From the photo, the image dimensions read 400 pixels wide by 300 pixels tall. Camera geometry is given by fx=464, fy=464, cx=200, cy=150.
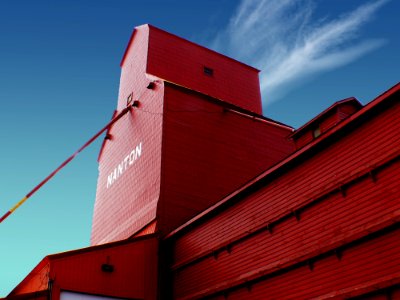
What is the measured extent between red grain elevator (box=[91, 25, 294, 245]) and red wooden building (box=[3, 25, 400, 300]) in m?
0.07

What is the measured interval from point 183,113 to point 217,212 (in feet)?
25.5

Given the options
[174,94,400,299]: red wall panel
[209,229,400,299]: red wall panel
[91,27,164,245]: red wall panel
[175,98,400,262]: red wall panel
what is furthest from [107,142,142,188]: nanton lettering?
[209,229,400,299]: red wall panel

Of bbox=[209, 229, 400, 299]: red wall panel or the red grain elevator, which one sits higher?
the red grain elevator

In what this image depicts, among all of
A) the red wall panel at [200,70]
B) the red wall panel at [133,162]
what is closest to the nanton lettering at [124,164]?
the red wall panel at [133,162]

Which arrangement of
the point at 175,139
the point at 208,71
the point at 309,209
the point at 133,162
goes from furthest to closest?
the point at 208,71 < the point at 133,162 < the point at 175,139 < the point at 309,209

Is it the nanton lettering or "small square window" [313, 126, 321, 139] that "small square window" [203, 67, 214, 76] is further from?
"small square window" [313, 126, 321, 139]

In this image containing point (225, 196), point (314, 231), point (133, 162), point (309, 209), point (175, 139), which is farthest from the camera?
point (133, 162)

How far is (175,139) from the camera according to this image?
22672 mm

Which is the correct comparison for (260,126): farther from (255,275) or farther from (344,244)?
(344,244)

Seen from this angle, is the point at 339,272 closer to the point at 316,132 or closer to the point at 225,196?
the point at 225,196

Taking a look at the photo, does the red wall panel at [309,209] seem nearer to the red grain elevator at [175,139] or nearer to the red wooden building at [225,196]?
the red wooden building at [225,196]

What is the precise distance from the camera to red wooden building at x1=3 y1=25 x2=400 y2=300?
11.9 metres

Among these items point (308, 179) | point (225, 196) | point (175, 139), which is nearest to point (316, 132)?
point (308, 179)

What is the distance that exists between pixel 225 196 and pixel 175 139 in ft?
21.9
